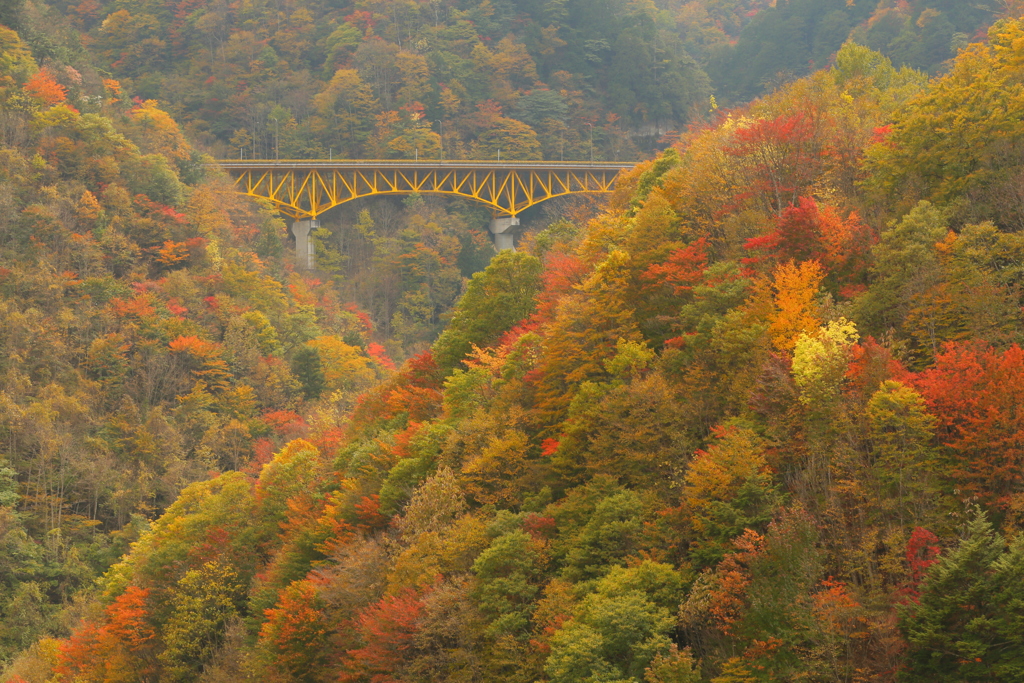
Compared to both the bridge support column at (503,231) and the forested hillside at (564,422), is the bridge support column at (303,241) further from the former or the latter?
the bridge support column at (503,231)

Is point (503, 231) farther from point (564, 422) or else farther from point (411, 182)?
point (564, 422)

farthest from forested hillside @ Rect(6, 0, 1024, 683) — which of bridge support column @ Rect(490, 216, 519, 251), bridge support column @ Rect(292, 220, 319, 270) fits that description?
bridge support column @ Rect(490, 216, 519, 251)

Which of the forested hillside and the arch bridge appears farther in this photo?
the arch bridge

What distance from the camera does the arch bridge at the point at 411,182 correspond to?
69000 millimetres

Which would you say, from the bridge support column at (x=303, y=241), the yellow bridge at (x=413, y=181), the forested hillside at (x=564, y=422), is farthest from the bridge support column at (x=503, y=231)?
the forested hillside at (x=564, y=422)

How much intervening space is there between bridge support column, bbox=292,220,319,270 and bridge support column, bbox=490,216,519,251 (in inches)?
527

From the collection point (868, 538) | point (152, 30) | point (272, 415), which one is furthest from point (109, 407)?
point (152, 30)

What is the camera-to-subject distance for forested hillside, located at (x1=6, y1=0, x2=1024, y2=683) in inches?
778

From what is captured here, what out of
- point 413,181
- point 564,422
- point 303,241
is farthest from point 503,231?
point 564,422

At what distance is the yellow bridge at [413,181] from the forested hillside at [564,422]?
6457 mm

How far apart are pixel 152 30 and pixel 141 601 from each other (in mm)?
65001

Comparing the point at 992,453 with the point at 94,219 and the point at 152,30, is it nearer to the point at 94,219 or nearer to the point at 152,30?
the point at 94,219

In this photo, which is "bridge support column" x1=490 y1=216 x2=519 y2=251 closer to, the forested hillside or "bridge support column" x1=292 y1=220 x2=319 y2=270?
"bridge support column" x1=292 y1=220 x2=319 y2=270

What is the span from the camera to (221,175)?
64625mm
